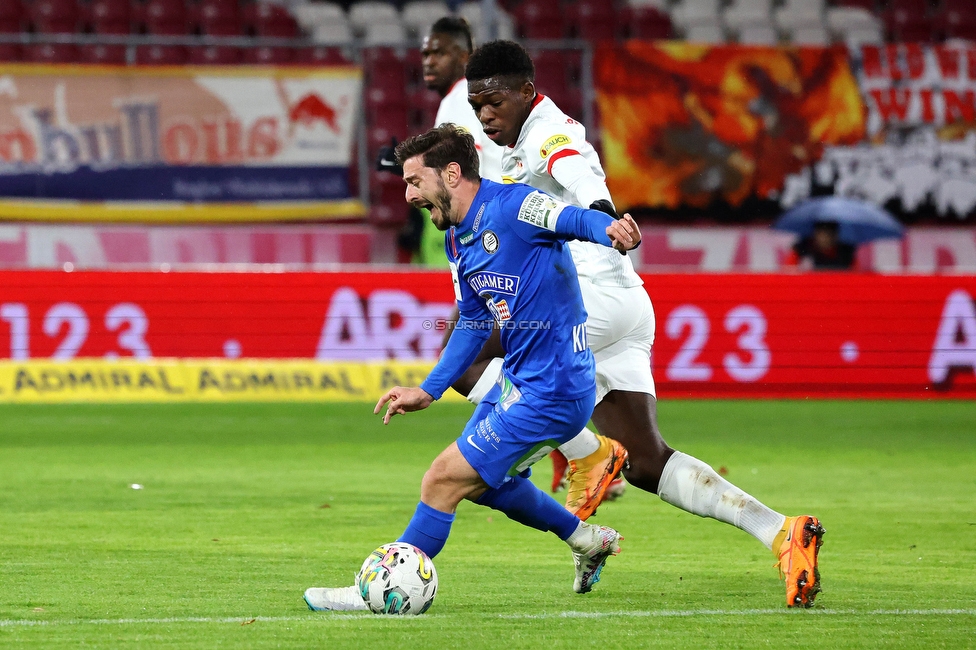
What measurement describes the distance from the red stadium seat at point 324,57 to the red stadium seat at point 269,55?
140mm

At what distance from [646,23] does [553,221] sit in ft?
50.4

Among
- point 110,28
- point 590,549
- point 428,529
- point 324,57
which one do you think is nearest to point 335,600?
point 428,529

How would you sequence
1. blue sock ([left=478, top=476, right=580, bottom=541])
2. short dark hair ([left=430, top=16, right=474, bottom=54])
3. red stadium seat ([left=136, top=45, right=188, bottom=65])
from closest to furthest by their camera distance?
blue sock ([left=478, top=476, right=580, bottom=541])
short dark hair ([left=430, top=16, right=474, bottom=54])
red stadium seat ([left=136, top=45, right=188, bottom=65])

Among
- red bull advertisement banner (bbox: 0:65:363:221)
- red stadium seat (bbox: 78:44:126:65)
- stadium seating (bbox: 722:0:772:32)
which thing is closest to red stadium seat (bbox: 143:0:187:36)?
red stadium seat (bbox: 78:44:126:65)

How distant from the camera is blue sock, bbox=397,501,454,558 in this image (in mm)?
4730

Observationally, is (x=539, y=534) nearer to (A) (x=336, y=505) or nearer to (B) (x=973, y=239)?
(A) (x=336, y=505)

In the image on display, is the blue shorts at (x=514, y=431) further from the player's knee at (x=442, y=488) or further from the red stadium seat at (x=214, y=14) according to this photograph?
the red stadium seat at (x=214, y=14)

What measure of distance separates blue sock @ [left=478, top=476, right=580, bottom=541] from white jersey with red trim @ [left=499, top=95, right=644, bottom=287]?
4.07 ft

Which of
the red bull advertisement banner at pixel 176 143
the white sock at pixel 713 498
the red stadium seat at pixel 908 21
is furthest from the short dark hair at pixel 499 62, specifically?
the red stadium seat at pixel 908 21

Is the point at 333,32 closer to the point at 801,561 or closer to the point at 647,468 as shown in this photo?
the point at 647,468

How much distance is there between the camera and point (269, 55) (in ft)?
55.8

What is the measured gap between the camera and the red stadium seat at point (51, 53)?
1662cm

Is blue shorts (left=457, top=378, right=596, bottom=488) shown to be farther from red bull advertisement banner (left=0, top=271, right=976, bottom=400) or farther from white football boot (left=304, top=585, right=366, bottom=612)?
red bull advertisement banner (left=0, top=271, right=976, bottom=400)

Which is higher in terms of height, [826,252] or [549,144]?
[549,144]
